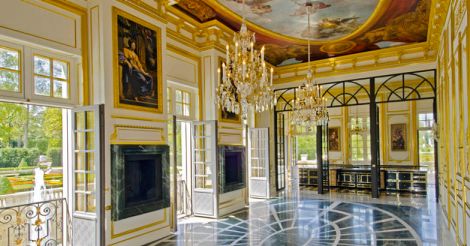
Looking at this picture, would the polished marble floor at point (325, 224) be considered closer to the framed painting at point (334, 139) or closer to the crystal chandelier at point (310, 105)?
Answer: the crystal chandelier at point (310, 105)

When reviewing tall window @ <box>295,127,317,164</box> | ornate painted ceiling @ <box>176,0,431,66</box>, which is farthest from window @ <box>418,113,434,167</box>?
ornate painted ceiling @ <box>176,0,431,66</box>

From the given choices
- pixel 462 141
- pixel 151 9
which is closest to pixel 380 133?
pixel 462 141

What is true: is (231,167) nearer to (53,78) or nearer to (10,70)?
(53,78)

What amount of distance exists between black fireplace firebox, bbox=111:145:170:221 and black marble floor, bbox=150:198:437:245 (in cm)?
81

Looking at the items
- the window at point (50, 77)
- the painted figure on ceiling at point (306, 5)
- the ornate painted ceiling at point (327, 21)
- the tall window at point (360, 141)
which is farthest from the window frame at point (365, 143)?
the window at point (50, 77)

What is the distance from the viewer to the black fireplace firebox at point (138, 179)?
200 inches

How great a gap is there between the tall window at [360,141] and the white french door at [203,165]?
28.2 ft

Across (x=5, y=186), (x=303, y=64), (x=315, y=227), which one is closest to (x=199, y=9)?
(x=5, y=186)

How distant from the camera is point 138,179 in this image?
18.2 ft

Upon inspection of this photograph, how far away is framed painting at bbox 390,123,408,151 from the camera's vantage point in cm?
1325

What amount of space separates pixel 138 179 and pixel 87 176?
2.92 feet

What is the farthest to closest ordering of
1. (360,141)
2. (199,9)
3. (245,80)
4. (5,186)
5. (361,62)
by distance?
(360,141) < (361,62) < (199,9) < (5,186) < (245,80)

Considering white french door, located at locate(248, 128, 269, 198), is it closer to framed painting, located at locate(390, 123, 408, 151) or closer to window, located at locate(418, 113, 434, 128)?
framed painting, located at locate(390, 123, 408, 151)

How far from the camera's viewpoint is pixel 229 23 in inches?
304
